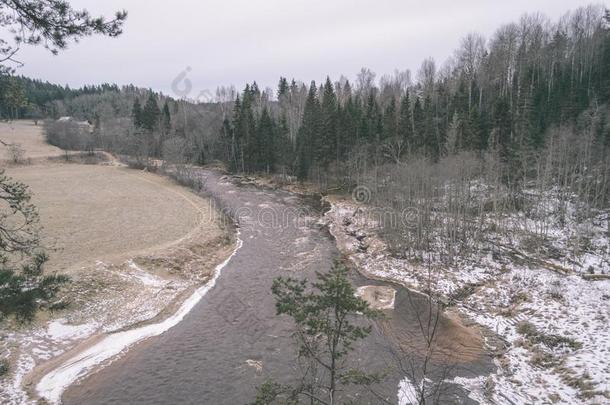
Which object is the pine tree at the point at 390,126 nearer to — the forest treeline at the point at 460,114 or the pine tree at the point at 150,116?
the forest treeline at the point at 460,114

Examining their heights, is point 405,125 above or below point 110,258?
above

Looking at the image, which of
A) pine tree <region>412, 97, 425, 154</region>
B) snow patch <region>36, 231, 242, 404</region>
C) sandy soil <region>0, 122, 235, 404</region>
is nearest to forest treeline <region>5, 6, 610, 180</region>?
pine tree <region>412, 97, 425, 154</region>

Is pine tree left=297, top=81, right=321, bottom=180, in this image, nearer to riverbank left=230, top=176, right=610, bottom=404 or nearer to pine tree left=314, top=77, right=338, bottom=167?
pine tree left=314, top=77, right=338, bottom=167

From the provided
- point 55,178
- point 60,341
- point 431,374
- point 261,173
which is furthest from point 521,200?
point 55,178

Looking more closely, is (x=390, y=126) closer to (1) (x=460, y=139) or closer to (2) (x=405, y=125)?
(2) (x=405, y=125)

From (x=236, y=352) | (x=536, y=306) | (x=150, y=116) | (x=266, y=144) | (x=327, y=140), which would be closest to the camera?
(x=236, y=352)

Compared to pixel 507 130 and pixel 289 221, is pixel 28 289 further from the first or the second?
pixel 507 130

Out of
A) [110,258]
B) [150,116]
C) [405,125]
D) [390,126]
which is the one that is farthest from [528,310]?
[150,116]
